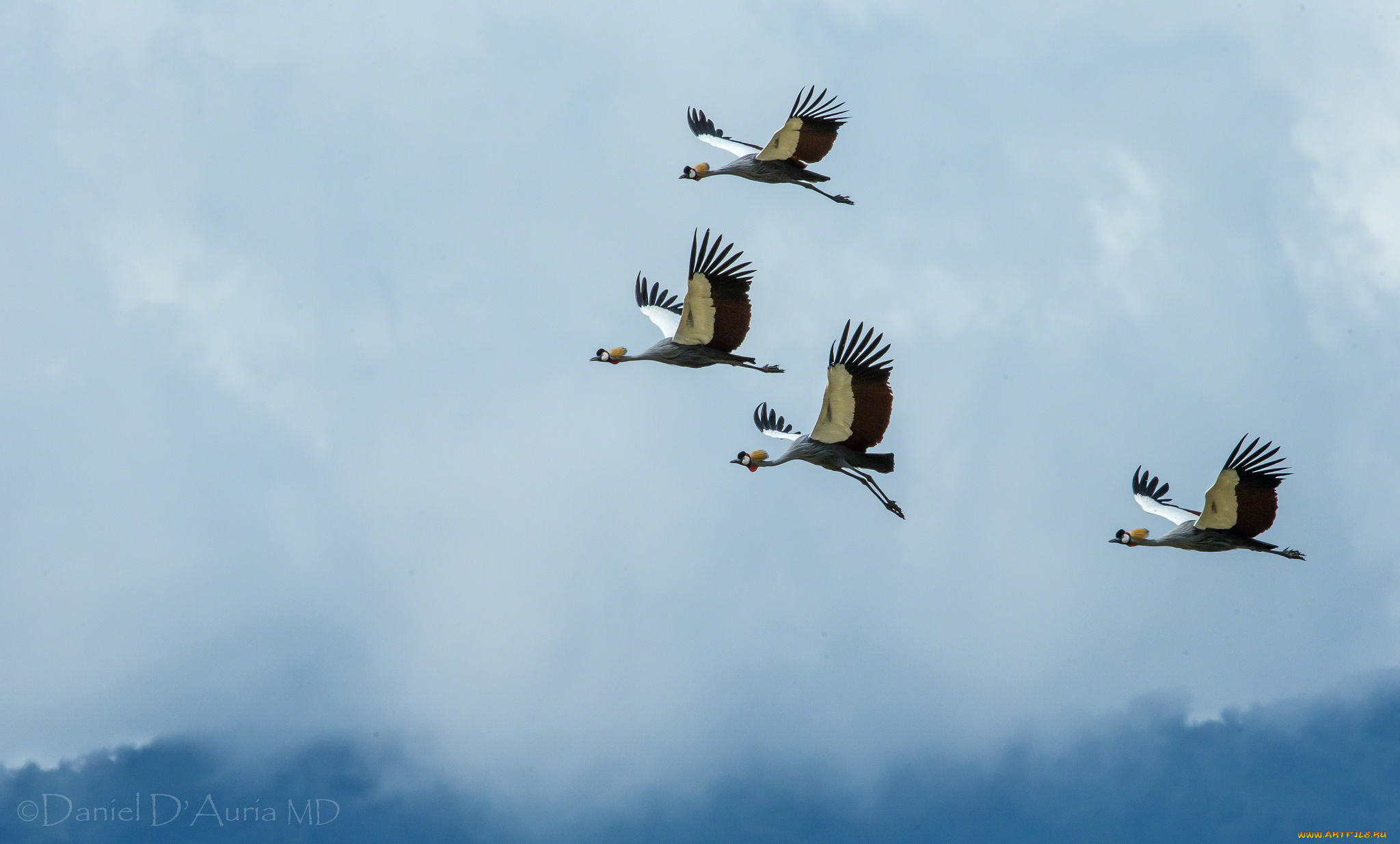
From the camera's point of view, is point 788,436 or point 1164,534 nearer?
point 1164,534

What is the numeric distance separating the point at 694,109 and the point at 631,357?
11.3 metres

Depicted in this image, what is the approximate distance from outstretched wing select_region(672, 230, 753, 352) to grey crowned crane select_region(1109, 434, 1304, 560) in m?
8.69

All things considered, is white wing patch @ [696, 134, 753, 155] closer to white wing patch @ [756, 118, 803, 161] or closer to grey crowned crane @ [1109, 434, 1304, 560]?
white wing patch @ [756, 118, 803, 161]

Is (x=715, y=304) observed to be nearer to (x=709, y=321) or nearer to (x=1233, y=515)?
(x=709, y=321)

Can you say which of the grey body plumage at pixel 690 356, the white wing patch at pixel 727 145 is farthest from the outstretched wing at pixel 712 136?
the grey body plumage at pixel 690 356

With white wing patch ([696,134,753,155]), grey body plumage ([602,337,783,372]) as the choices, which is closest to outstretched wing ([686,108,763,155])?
white wing patch ([696,134,753,155])

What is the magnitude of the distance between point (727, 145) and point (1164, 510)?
14.3m

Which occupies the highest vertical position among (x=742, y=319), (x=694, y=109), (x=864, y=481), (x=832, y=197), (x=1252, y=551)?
(x=694, y=109)

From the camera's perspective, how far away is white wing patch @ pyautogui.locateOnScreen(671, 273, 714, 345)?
29.3m

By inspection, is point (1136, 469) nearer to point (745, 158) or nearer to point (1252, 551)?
point (1252, 551)

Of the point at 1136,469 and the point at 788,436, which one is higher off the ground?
the point at 788,436

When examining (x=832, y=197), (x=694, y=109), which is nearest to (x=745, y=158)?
(x=832, y=197)

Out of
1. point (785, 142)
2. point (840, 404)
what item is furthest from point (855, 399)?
point (785, 142)

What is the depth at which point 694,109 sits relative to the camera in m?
41.0
